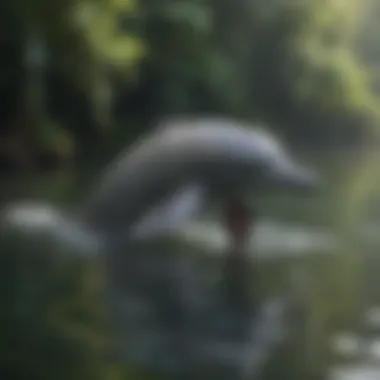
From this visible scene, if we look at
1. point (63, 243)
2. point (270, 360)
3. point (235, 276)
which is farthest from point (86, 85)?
point (270, 360)

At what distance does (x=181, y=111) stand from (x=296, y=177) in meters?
0.18

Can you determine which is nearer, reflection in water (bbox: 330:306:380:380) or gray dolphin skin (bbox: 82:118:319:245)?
reflection in water (bbox: 330:306:380:380)

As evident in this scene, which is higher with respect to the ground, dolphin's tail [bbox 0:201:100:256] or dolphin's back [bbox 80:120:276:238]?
dolphin's back [bbox 80:120:276:238]

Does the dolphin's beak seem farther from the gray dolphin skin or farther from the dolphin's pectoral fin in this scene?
the dolphin's pectoral fin

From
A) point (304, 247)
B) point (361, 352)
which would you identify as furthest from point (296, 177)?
point (361, 352)

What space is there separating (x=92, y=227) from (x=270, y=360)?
0.31 m

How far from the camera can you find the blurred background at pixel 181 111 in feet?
3.99

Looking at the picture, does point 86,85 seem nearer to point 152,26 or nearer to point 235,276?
point 152,26

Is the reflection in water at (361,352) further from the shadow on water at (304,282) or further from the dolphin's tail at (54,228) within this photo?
the dolphin's tail at (54,228)

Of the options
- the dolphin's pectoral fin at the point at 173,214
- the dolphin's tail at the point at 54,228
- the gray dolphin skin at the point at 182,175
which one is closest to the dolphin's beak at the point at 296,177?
the gray dolphin skin at the point at 182,175

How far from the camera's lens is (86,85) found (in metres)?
1.30

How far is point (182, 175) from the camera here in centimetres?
126

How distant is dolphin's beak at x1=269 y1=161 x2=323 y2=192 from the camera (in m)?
1.25

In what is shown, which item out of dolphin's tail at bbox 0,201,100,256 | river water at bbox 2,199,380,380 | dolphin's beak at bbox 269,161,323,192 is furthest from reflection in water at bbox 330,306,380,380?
dolphin's tail at bbox 0,201,100,256
